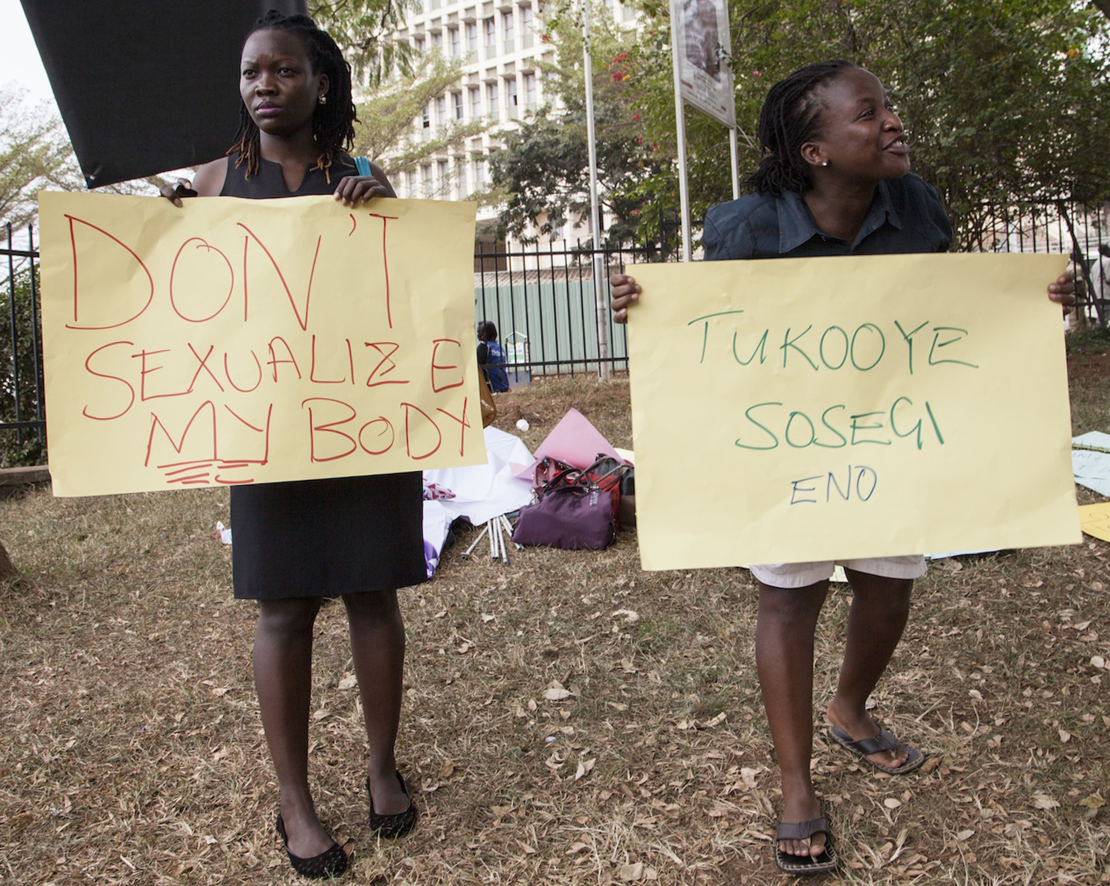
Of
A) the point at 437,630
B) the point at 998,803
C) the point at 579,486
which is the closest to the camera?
the point at 998,803

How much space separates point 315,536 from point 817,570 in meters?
1.10

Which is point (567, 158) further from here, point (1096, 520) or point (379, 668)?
point (379, 668)

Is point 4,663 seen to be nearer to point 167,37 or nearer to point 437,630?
point 437,630

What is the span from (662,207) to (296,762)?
879cm

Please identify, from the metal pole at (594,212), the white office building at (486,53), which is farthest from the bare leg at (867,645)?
the white office building at (486,53)

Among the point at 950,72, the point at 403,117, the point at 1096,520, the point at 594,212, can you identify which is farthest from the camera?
the point at 403,117

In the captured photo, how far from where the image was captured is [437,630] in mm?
3555

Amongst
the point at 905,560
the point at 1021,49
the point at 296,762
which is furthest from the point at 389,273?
the point at 1021,49

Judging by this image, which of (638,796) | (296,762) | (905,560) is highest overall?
(905,560)

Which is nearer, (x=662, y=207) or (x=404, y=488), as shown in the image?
(x=404, y=488)

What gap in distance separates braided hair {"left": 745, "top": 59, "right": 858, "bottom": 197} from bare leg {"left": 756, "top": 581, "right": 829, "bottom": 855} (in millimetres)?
904

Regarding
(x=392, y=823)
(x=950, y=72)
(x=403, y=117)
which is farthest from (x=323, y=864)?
(x=403, y=117)

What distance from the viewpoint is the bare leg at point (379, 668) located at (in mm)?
2158

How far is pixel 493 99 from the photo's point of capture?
55.7 m
